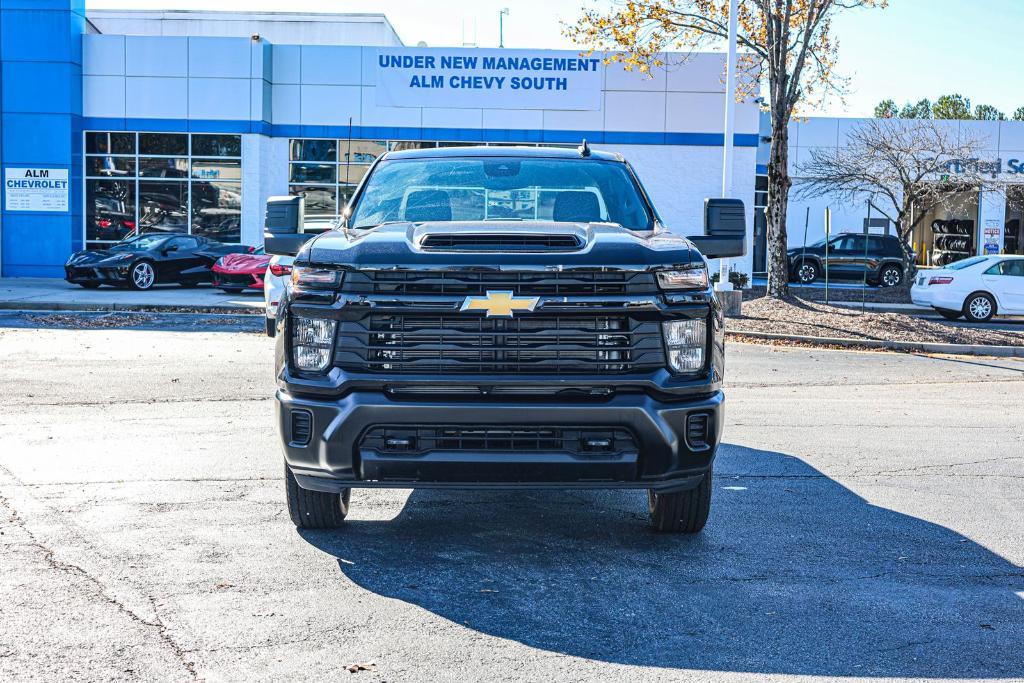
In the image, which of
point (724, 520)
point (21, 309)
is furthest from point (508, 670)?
point (21, 309)

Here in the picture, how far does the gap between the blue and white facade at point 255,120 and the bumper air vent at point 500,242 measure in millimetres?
27001

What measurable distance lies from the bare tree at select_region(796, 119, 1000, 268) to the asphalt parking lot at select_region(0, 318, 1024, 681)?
26.3 meters

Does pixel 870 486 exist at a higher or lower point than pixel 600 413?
lower

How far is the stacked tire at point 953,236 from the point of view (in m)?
47.8

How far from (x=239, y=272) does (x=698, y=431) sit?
21083mm

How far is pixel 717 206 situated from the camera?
6371mm

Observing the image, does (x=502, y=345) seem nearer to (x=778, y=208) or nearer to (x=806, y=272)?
(x=778, y=208)

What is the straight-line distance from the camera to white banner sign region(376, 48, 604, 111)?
3180 centimetres

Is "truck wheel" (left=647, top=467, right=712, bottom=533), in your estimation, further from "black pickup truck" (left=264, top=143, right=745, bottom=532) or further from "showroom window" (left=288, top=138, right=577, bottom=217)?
"showroom window" (left=288, top=138, right=577, bottom=217)

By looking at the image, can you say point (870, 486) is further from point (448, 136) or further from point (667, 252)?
point (448, 136)

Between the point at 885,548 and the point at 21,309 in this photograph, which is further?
the point at 21,309

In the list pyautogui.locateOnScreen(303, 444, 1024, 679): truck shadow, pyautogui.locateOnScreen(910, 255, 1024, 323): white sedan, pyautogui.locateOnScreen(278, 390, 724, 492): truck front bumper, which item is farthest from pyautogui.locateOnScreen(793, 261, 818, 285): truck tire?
pyautogui.locateOnScreen(278, 390, 724, 492): truck front bumper

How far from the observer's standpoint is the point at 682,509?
559 cm

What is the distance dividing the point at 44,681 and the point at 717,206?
4.16 metres
